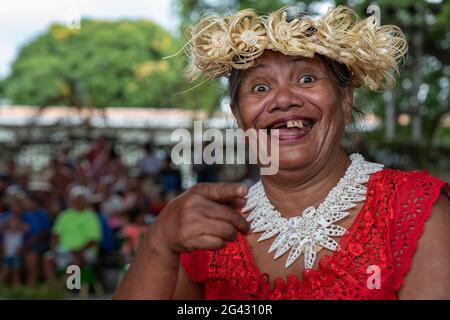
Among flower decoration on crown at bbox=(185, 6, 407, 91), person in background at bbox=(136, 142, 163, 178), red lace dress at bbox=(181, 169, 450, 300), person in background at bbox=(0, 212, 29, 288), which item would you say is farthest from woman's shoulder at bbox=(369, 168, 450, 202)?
person in background at bbox=(136, 142, 163, 178)

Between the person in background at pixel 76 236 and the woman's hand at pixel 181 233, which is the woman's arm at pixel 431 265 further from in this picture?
the person in background at pixel 76 236

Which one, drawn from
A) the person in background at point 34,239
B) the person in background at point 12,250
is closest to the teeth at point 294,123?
the person in background at point 34,239

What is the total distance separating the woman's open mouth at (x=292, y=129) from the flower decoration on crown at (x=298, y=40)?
0.23m

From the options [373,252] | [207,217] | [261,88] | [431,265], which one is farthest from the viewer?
[261,88]

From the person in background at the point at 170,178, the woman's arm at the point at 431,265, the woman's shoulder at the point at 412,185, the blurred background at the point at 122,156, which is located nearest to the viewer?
the woman's arm at the point at 431,265

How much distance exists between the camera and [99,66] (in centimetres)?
3322

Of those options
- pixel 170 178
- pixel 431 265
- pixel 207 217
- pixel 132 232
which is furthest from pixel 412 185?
pixel 170 178

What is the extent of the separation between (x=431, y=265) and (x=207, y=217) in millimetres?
766

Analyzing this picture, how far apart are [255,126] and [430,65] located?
49.4 ft

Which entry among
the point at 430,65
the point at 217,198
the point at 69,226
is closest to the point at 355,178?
the point at 217,198

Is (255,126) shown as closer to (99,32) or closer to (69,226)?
(69,226)

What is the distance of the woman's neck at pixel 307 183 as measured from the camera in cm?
247

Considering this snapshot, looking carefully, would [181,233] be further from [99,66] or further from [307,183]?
[99,66]

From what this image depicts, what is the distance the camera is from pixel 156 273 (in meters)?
2.01
